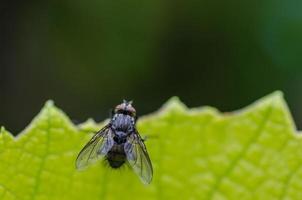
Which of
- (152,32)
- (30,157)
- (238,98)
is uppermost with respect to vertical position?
(30,157)

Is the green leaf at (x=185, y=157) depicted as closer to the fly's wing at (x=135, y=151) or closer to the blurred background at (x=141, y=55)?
the fly's wing at (x=135, y=151)

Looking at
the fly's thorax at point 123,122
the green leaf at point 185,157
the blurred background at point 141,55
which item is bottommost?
the blurred background at point 141,55

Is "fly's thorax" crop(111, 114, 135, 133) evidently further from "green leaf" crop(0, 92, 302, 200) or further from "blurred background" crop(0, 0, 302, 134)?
"blurred background" crop(0, 0, 302, 134)

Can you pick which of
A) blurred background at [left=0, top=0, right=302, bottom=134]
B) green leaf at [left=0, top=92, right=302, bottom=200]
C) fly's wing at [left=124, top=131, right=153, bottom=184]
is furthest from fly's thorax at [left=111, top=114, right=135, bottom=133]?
blurred background at [left=0, top=0, right=302, bottom=134]

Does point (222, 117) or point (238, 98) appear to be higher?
point (222, 117)

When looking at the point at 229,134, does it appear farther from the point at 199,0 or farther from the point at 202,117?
the point at 199,0

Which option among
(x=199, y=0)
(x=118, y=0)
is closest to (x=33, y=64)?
(x=118, y=0)

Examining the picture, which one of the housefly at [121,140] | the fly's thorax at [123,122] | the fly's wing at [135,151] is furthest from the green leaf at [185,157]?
the fly's thorax at [123,122]

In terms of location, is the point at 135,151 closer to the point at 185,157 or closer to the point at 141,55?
the point at 185,157
